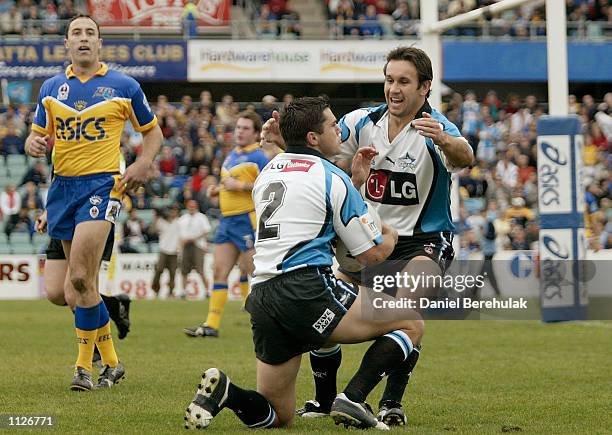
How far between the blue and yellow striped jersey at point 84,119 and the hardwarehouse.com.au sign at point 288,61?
21868 millimetres

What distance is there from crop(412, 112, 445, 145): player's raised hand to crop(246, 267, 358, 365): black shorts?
1.05 m

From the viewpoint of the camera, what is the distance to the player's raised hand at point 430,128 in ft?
22.1

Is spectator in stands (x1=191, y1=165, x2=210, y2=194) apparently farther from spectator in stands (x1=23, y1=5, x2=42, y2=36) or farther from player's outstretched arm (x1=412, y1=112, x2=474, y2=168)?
player's outstretched arm (x1=412, y1=112, x2=474, y2=168)

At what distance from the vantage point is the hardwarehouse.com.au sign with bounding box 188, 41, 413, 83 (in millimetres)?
30469

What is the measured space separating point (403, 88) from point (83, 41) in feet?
8.65

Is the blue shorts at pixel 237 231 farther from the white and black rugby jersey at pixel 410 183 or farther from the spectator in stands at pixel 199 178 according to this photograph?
the spectator in stands at pixel 199 178

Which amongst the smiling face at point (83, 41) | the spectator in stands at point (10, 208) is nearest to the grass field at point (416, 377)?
the smiling face at point (83, 41)

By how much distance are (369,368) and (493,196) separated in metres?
19.4

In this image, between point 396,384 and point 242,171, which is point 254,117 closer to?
point 242,171

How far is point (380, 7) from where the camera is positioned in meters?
33.1

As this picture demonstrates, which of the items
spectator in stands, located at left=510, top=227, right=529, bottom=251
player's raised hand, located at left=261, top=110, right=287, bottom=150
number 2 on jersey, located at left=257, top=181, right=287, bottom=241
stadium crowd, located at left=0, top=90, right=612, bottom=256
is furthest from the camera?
stadium crowd, located at left=0, top=90, right=612, bottom=256

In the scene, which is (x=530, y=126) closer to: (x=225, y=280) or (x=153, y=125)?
(x=225, y=280)

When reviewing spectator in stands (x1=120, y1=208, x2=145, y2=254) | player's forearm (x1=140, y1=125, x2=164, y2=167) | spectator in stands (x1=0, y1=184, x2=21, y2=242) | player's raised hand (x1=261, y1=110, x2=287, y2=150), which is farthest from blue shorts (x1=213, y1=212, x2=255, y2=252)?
spectator in stands (x1=0, y1=184, x2=21, y2=242)

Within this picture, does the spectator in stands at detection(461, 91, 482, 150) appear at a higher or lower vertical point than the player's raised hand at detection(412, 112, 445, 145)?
higher
